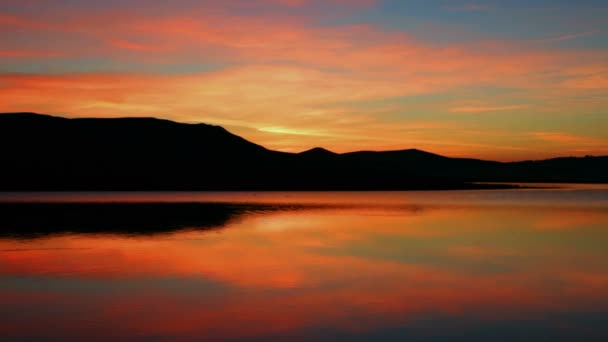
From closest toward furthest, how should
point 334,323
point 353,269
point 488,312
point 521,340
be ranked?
1. point 521,340
2. point 334,323
3. point 488,312
4. point 353,269

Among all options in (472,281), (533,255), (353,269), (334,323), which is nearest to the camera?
(334,323)

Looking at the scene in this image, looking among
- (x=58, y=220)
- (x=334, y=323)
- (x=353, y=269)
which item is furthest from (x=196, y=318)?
(x=58, y=220)

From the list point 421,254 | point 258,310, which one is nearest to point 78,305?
point 258,310

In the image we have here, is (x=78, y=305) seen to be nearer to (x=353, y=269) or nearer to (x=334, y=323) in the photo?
(x=334, y=323)

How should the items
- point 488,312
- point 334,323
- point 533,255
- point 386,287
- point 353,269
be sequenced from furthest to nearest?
1. point 533,255
2. point 353,269
3. point 386,287
4. point 488,312
5. point 334,323

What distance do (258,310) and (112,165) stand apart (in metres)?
187

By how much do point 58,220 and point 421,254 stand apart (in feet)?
101

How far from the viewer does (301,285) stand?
20.6 meters

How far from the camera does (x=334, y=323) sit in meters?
15.2

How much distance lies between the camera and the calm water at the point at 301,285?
14719 millimetres

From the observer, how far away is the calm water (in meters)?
14.7

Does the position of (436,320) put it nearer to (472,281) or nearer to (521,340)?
(521,340)

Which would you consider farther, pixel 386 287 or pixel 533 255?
pixel 533 255

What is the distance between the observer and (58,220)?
47531 mm
